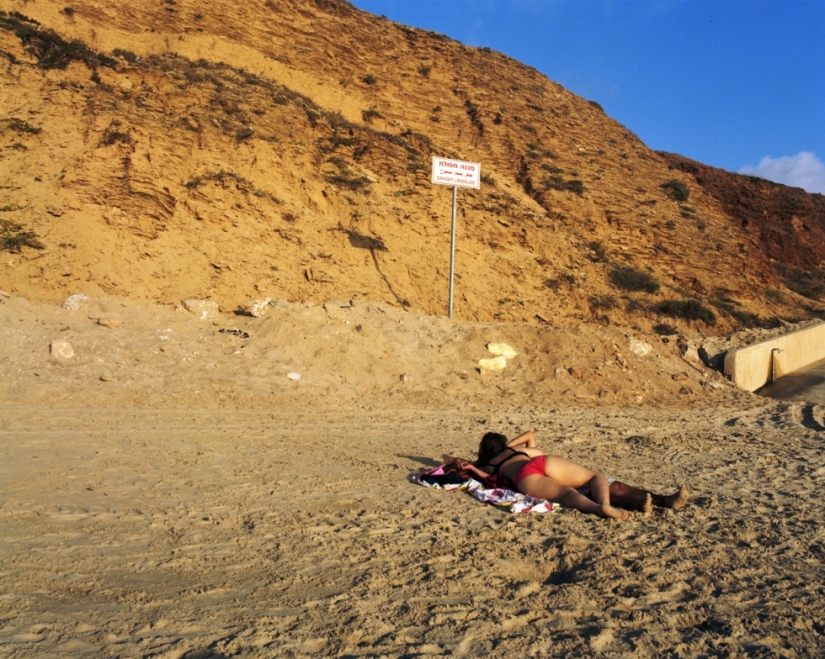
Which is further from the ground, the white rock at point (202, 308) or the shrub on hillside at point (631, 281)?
the shrub on hillside at point (631, 281)

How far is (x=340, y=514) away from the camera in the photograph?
4895 millimetres

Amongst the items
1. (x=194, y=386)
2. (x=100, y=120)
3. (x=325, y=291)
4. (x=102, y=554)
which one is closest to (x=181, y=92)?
(x=100, y=120)

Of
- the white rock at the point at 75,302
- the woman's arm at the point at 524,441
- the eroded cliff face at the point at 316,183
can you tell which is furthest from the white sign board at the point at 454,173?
the woman's arm at the point at 524,441

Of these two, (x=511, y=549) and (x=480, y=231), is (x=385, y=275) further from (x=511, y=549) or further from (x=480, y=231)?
(x=511, y=549)

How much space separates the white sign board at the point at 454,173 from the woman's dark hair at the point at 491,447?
8607mm

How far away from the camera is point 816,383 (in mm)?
14641

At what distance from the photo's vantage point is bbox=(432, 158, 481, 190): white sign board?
44.2 ft

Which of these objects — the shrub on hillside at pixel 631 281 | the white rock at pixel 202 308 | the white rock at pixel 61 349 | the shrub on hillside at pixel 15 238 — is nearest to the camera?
the white rock at pixel 61 349

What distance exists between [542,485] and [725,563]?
5.14 feet

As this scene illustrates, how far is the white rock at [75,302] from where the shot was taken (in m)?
10.2

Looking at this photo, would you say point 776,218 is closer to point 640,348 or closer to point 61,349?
point 640,348

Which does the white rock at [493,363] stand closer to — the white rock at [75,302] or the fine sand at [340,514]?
the fine sand at [340,514]

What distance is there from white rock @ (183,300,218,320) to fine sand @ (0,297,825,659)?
1.01 feet

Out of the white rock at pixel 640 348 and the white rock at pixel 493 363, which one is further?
the white rock at pixel 640 348
